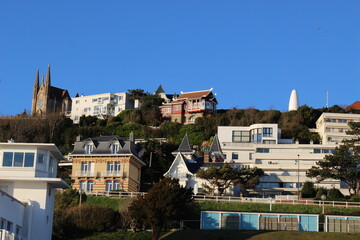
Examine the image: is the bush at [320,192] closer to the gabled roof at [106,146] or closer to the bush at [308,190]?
the bush at [308,190]

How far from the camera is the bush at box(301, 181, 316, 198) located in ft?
266

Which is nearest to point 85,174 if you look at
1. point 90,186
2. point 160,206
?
point 90,186

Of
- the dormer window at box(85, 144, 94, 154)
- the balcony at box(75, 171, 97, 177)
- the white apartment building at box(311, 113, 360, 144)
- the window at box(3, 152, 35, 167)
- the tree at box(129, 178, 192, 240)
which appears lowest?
the tree at box(129, 178, 192, 240)

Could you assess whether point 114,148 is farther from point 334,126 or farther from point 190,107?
point 190,107

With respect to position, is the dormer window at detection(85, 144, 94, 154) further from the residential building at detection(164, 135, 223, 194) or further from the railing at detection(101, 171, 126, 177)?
the residential building at detection(164, 135, 223, 194)

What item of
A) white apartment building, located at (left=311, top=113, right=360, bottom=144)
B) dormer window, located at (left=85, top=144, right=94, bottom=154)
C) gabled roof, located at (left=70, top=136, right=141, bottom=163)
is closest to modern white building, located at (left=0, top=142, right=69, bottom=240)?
gabled roof, located at (left=70, top=136, right=141, bottom=163)

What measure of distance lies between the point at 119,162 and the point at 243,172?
591 inches

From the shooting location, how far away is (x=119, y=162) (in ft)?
270

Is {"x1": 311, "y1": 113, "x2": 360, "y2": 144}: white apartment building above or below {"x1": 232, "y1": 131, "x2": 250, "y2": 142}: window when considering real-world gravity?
above

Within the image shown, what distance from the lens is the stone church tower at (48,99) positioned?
145125mm

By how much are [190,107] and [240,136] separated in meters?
20.6

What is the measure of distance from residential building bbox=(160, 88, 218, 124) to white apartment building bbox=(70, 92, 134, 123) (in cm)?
1055

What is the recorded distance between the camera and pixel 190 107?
408ft

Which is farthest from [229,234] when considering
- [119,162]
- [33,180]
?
[119,162]
